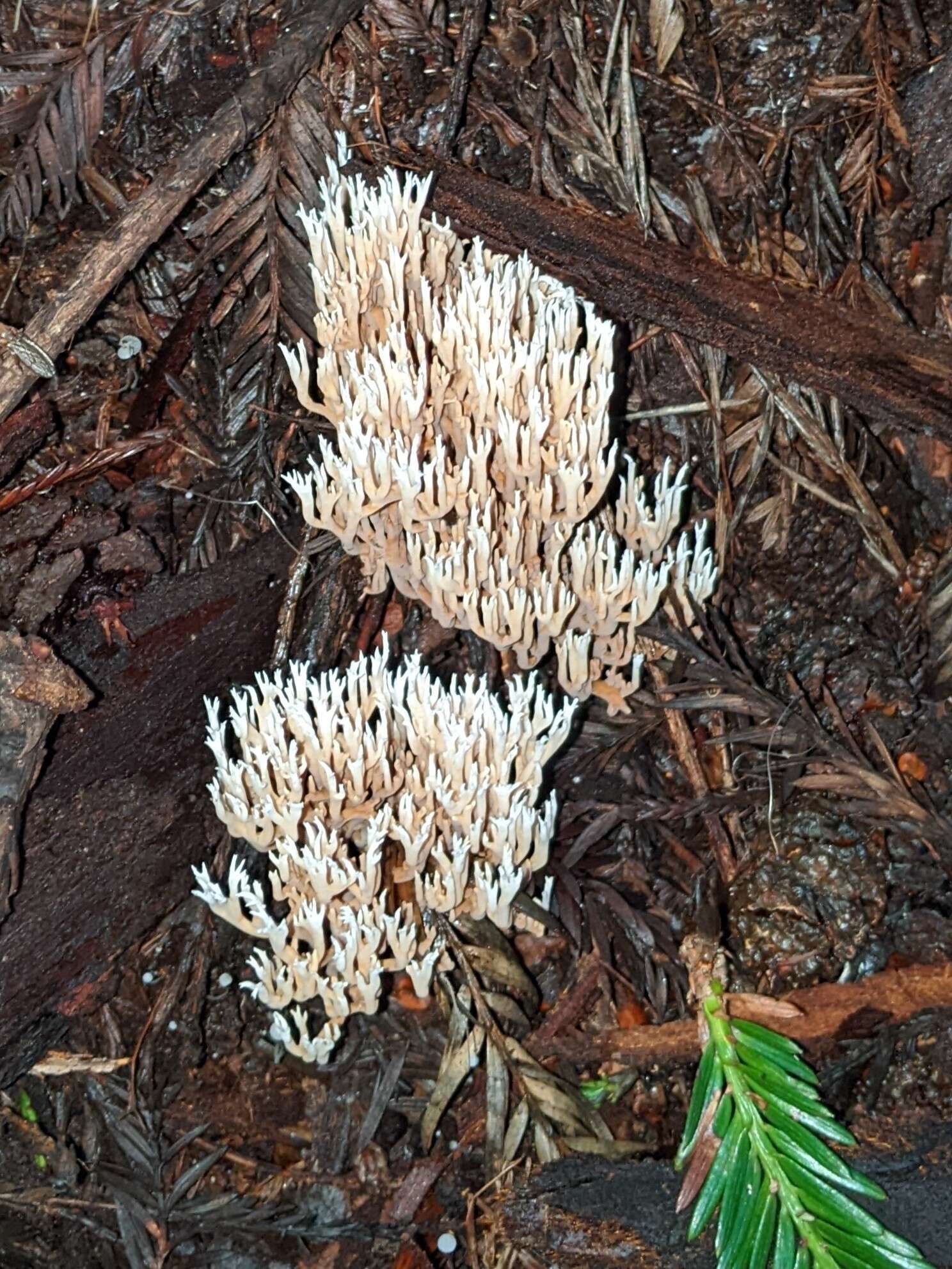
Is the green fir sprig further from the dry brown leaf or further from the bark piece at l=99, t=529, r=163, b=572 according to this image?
the dry brown leaf

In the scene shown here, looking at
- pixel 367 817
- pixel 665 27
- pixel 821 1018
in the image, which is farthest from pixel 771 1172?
pixel 665 27

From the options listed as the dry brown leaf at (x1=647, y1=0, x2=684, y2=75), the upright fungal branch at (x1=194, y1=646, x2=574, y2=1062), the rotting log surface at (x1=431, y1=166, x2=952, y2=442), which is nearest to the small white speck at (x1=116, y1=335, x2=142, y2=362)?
the rotting log surface at (x1=431, y1=166, x2=952, y2=442)

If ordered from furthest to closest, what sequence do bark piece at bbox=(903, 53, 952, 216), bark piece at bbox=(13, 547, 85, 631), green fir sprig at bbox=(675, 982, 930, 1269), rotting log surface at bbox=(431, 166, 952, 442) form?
bark piece at bbox=(903, 53, 952, 216) < rotting log surface at bbox=(431, 166, 952, 442) < bark piece at bbox=(13, 547, 85, 631) < green fir sprig at bbox=(675, 982, 930, 1269)

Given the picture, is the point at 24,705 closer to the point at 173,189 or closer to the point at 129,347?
the point at 129,347

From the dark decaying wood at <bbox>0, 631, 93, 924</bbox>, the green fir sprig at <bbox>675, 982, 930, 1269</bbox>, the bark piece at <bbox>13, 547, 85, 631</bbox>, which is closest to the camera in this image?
the green fir sprig at <bbox>675, 982, 930, 1269</bbox>

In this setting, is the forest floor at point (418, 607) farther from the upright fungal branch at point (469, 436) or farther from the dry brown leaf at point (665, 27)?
the upright fungal branch at point (469, 436)
